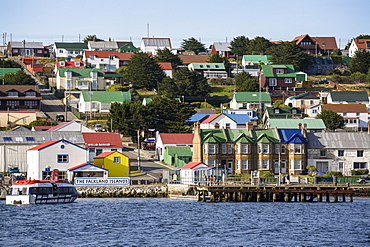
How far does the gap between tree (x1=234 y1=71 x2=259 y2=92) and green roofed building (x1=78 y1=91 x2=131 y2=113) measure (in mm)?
25839

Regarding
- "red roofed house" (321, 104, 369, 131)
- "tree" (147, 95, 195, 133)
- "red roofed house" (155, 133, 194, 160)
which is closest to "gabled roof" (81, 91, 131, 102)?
"tree" (147, 95, 195, 133)

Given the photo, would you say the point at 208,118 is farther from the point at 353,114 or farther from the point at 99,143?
the point at 99,143

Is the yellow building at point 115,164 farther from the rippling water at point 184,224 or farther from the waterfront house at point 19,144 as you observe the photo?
the rippling water at point 184,224

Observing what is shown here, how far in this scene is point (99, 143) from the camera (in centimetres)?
10106

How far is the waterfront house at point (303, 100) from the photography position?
493ft

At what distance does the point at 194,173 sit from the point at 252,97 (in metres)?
67.3

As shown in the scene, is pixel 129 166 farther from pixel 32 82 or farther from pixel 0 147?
pixel 32 82

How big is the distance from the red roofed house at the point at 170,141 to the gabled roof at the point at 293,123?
16398mm

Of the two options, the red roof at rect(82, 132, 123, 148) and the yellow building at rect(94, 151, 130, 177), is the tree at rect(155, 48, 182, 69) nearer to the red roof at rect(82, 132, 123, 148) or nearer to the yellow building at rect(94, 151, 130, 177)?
the red roof at rect(82, 132, 123, 148)

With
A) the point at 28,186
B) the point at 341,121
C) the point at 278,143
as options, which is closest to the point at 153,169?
the point at 278,143

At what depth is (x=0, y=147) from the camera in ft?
311

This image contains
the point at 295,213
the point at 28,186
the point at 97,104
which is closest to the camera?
the point at 295,213

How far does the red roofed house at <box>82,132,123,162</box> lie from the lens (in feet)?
329

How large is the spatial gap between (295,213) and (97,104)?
82.4m
